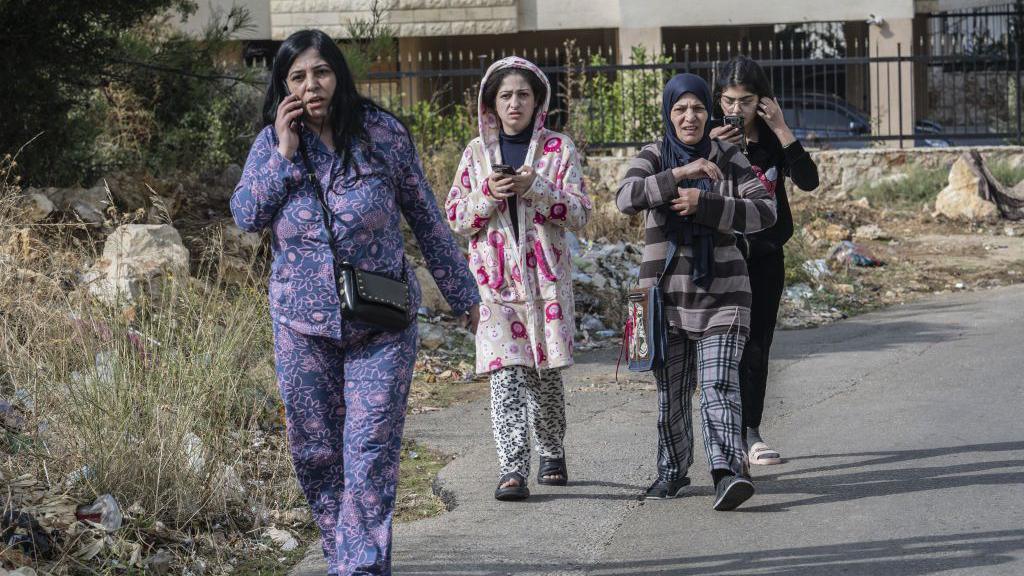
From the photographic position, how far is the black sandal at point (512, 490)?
5898 mm

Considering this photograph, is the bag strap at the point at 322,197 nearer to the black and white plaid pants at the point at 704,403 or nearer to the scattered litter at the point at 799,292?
the black and white plaid pants at the point at 704,403

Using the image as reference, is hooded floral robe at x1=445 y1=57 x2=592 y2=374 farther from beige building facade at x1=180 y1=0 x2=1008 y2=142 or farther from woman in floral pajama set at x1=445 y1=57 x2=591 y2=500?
beige building facade at x1=180 y1=0 x2=1008 y2=142

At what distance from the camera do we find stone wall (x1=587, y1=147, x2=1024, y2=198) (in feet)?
59.0

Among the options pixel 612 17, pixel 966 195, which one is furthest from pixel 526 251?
pixel 612 17

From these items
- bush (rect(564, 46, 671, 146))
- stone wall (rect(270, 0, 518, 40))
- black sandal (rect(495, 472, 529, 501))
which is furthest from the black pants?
stone wall (rect(270, 0, 518, 40))

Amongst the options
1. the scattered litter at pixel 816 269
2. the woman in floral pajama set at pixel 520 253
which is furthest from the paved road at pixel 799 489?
the scattered litter at pixel 816 269

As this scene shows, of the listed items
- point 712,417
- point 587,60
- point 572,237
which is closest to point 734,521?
point 712,417

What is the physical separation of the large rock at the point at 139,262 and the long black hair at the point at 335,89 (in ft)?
11.1

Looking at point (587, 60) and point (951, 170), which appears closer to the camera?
point (951, 170)

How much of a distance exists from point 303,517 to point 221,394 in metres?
0.81

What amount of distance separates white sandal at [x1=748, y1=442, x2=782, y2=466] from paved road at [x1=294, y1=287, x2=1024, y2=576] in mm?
58

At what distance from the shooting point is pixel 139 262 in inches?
332

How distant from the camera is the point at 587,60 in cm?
2448

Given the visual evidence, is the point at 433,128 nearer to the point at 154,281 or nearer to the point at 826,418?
the point at 154,281
